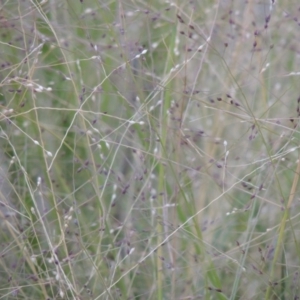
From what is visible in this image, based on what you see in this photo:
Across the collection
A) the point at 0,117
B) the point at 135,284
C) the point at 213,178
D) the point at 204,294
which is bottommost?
the point at 135,284

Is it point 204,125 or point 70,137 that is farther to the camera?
point 204,125

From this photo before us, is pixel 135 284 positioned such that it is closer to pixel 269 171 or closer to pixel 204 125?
pixel 269 171

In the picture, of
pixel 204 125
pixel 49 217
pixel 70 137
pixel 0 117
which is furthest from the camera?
pixel 204 125

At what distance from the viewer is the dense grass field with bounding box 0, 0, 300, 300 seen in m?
1.54

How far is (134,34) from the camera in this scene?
7.75ft

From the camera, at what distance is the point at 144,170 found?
5.41 ft

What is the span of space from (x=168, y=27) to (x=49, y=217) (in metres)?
0.85

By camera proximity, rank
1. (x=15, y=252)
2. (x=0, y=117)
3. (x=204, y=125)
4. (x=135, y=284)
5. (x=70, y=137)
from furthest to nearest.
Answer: (x=204, y=125)
(x=70, y=137)
(x=135, y=284)
(x=15, y=252)
(x=0, y=117)

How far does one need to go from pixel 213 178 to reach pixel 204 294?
1.02 ft

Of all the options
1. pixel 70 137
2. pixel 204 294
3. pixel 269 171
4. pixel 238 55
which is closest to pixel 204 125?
pixel 238 55

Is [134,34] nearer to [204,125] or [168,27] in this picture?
[168,27]

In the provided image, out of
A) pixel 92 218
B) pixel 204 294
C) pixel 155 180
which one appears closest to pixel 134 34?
pixel 155 180

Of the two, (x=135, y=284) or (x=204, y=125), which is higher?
(x=204, y=125)

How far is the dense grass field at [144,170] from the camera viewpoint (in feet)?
5.05
